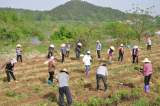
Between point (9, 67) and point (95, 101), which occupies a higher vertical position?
point (9, 67)

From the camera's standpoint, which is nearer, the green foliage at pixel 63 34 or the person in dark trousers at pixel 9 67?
the person in dark trousers at pixel 9 67

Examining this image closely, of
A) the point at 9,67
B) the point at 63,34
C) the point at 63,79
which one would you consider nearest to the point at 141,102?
the point at 63,79

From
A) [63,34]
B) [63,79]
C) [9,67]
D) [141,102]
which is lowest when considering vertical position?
[141,102]

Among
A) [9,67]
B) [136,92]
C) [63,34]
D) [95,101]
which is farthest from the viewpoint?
[63,34]

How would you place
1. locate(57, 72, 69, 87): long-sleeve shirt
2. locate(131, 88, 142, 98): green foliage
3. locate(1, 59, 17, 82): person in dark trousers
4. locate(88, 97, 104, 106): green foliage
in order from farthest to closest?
1. locate(1, 59, 17, 82): person in dark trousers
2. locate(131, 88, 142, 98): green foliage
3. locate(88, 97, 104, 106): green foliage
4. locate(57, 72, 69, 87): long-sleeve shirt

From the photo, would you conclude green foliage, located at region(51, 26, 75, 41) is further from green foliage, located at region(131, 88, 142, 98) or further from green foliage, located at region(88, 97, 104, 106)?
green foliage, located at region(88, 97, 104, 106)

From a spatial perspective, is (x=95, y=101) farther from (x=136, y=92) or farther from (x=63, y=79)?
(x=136, y=92)

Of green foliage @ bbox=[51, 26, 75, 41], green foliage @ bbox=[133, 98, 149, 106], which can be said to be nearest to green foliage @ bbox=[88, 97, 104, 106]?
green foliage @ bbox=[133, 98, 149, 106]

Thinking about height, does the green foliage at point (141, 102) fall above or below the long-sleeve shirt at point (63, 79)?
below

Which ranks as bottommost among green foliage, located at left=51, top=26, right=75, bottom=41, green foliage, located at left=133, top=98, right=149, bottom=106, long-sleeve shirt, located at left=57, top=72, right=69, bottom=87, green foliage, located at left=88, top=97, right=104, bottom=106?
green foliage, located at left=133, top=98, right=149, bottom=106

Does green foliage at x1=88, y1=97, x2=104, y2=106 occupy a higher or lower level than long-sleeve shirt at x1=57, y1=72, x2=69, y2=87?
lower

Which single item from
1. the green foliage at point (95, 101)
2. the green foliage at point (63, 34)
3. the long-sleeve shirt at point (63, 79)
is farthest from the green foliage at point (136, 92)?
the green foliage at point (63, 34)

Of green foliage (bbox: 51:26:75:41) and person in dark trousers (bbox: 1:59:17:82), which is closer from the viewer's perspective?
person in dark trousers (bbox: 1:59:17:82)

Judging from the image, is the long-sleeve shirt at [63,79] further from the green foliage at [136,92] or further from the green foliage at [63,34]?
the green foliage at [63,34]
